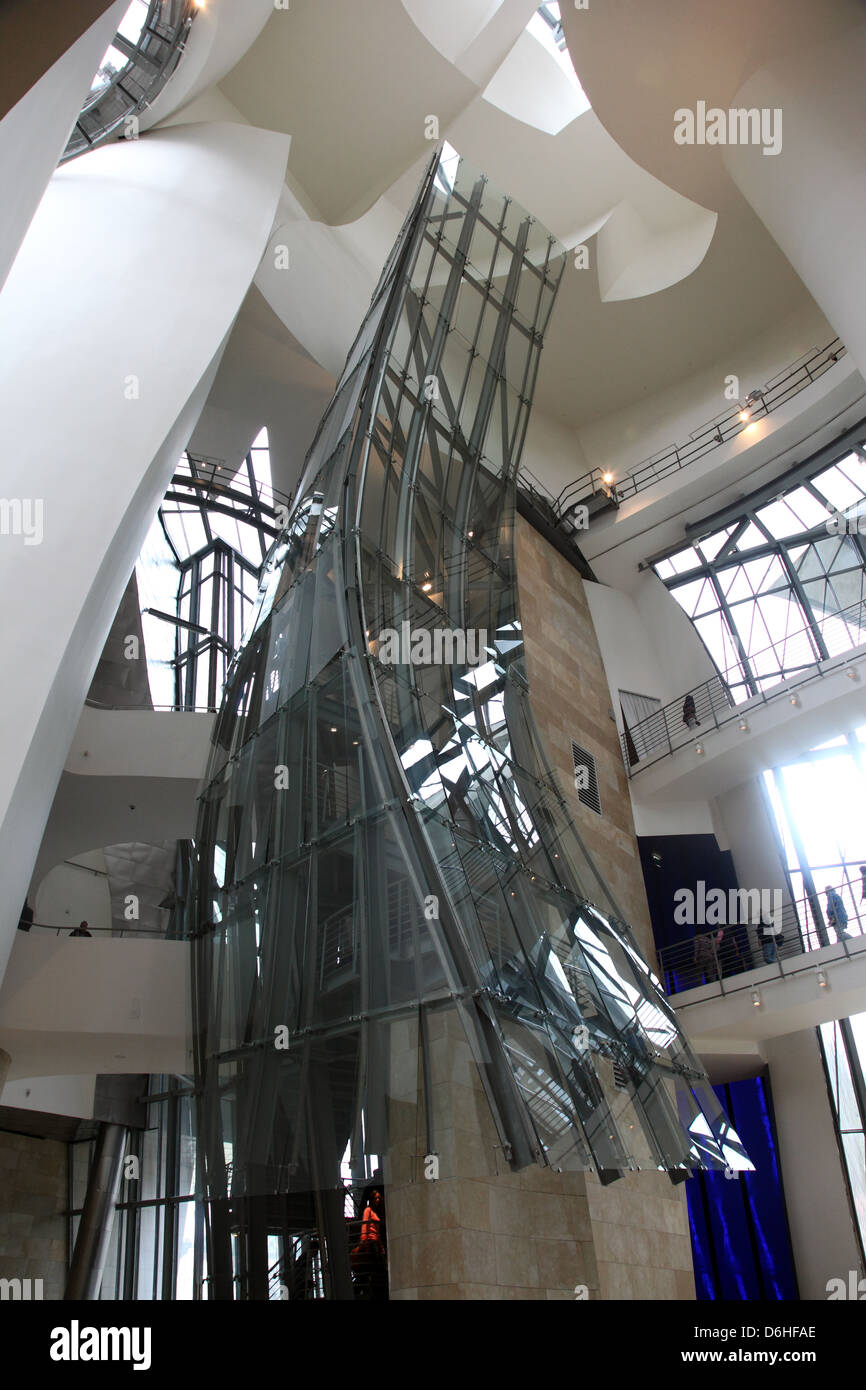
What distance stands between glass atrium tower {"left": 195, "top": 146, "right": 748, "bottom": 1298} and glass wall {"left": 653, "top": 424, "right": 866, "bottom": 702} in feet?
24.9

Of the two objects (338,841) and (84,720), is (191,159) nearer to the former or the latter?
(84,720)

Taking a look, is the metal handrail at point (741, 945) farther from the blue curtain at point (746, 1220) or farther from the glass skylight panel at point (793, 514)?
the glass skylight panel at point (793, 514)

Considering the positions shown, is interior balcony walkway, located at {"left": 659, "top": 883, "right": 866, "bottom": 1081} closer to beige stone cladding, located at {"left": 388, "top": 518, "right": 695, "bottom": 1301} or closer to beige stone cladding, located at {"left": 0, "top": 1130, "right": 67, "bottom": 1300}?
beige stone cladding, located at {"left": 388, "top": 518, "right": 695, "bottom": 1301}

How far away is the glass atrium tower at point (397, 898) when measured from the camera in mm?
5590

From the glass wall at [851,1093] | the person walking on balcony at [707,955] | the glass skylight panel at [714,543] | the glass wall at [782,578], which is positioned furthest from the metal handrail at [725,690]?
the glass wall at [851,1093]

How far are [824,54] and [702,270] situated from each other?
14.9 meters

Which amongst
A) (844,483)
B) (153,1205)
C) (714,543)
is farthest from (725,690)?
(153,1205)

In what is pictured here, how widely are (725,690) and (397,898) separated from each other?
39.5 feet

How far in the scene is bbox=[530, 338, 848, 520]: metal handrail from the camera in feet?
57.2

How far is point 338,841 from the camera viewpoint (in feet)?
23.5

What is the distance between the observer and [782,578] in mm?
17484

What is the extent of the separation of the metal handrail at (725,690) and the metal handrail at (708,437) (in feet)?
13.0

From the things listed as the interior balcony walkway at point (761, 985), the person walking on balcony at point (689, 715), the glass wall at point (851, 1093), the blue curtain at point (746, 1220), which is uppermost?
the person walking on balcony at point (689, 715)
